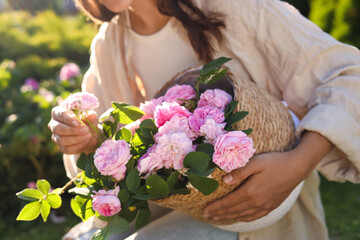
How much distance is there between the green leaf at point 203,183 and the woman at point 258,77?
12 cm

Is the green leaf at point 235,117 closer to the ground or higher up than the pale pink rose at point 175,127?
closer to the ground

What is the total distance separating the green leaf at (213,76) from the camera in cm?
120

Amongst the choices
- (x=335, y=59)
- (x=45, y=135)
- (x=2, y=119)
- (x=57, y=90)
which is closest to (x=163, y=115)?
(x=335, y=59)

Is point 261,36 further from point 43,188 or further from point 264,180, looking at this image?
point 43,188

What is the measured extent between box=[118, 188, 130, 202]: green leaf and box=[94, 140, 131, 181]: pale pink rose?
4 centimetres

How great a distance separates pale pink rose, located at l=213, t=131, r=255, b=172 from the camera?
1.02 meters

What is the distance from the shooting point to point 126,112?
1236mm

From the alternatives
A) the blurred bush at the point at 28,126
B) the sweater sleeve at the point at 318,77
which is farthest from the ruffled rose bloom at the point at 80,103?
the blurred bush at the point at 28,126

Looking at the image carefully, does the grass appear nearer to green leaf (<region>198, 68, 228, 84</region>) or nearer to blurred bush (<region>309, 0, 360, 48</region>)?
blurred bush (<region>309, 0, 360, 48</region>)

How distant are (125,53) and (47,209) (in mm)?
876

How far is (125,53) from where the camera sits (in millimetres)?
1890

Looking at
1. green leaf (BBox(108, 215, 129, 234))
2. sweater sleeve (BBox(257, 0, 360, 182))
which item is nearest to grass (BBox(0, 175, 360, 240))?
sweater sleeve (BBox(257, 0, 360, 182))

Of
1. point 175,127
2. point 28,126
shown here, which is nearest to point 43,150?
point 28,126

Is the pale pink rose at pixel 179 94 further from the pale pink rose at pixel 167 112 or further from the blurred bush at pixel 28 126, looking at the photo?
the blurred bush at pixel 28 126
